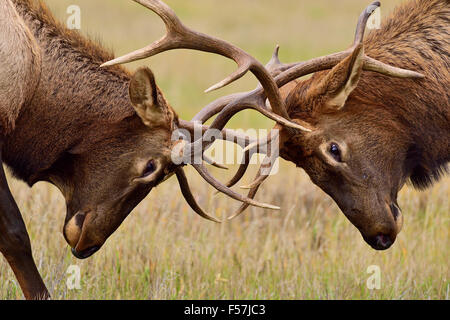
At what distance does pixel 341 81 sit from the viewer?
6.12m

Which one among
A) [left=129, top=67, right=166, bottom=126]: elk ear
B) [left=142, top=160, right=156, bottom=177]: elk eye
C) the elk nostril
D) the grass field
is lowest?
the grass field

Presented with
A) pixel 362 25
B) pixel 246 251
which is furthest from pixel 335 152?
pixel 246 251

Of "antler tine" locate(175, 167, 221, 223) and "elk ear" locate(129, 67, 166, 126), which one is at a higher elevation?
"elk ear" locate(129, 67, 166, 126)

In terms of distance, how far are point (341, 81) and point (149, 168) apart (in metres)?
1.42

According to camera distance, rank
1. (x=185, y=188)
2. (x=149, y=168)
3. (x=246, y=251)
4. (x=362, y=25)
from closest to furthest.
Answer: (x=362, y=25), (x=149, y=168), (x=185, y=188), (x=246, y=251)

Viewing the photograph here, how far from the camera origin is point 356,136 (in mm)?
6363

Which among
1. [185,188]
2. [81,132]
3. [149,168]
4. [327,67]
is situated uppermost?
[327,67]

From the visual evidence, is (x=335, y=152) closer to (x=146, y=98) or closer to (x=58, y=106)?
(x=146, y=98)

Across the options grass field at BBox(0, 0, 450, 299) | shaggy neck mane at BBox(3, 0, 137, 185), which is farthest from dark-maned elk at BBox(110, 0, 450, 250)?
grass field at BBox(0, 0, 450, 299)

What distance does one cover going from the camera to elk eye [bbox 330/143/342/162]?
20.7 feet

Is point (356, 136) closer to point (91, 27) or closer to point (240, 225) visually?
point (240, 225)

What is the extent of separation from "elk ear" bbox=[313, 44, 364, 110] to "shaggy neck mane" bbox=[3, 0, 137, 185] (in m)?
1.32

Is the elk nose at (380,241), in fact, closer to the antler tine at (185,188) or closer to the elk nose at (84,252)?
the antler tine at (185,188)

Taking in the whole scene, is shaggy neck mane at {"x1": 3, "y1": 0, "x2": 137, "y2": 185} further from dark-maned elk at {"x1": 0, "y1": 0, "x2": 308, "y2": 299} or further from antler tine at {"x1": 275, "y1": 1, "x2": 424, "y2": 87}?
antler tine at {"x1": 275, "y1": 1, "x2": 424, "y2": 87}
